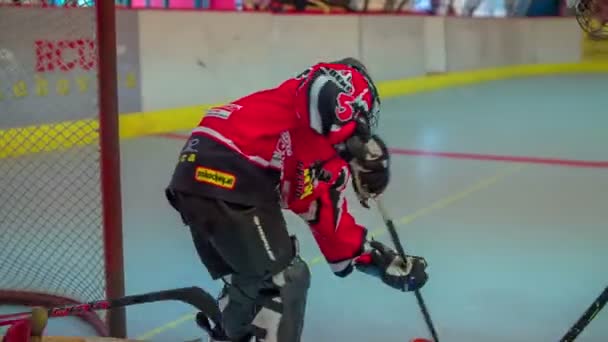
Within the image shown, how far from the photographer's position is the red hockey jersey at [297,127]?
146 centimetres

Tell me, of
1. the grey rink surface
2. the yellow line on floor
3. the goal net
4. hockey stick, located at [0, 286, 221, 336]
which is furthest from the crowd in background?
hockey stick, located at [0, 286, 221, 336]

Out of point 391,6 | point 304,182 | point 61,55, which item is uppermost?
point 391,6

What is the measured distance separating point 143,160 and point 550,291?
2655 mm

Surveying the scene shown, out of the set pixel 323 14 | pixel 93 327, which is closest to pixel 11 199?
pixel 93 327

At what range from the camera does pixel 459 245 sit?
9.68ft

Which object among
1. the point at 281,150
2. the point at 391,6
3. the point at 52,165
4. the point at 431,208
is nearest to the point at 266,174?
the point at 281,150

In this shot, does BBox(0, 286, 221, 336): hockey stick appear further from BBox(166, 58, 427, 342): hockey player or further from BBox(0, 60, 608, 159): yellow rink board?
BBox(0, 60, 608, 159): yellow rink board

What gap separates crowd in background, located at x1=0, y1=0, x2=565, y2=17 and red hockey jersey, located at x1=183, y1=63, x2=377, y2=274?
4557mm

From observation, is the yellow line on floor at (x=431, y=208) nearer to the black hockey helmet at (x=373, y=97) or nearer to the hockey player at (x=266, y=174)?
the hockey player at (x=266, y=174)

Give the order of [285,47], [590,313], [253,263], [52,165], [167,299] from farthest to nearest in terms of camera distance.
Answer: [285,47], [52,165], [167,299], [590,313], [253,263]

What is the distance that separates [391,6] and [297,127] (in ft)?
26.6

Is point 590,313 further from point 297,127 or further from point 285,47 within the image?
point 285,47

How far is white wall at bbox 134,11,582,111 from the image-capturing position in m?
5.65

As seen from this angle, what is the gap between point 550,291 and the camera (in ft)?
8.06
